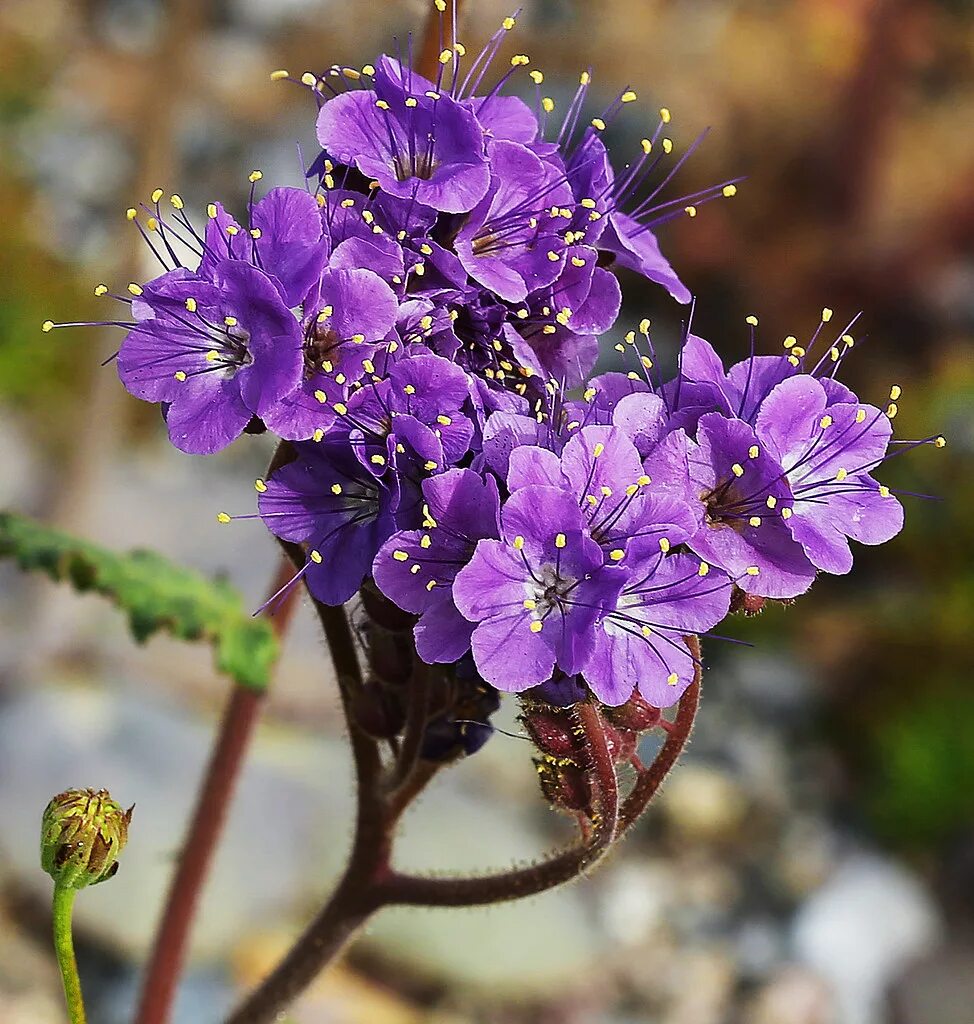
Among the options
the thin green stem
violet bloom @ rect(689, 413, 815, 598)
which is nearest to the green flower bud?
the thin green stem

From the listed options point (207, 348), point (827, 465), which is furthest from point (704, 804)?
point (207, 348)

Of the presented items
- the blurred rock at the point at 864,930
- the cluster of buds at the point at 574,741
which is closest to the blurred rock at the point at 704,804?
the blurred rock at the point at 864,930

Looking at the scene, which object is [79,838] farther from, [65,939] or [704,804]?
[704,804]

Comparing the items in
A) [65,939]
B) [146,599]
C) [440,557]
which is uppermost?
[440,557]

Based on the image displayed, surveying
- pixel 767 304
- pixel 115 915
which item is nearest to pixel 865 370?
pixel 767 304

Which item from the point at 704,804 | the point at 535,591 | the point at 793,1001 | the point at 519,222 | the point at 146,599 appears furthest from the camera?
the point at 704,804

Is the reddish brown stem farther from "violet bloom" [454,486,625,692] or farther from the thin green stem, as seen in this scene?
"violet bloom" [454,486,625,692]
